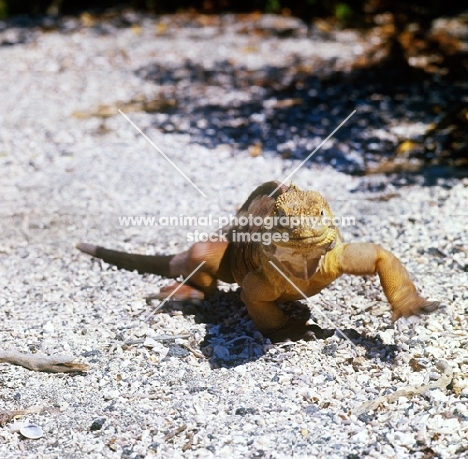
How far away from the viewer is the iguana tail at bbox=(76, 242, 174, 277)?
4867 millimetres

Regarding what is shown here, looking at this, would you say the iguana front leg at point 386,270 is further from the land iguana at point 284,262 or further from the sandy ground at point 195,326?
the sandy ground at point 195,326

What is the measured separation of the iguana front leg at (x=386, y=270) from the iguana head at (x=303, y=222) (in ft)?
0.98

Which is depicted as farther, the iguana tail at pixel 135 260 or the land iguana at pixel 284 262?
the iguana tail at pixel 135 260

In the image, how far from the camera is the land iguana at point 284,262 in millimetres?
3424

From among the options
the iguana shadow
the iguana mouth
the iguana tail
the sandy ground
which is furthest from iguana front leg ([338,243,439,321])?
the iguana tail

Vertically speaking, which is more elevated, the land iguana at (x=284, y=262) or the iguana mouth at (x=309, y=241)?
the iguana mouth at (x=309, y=241)

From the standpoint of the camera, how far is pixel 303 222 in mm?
3355

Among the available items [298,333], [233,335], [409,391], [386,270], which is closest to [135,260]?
[233,335]

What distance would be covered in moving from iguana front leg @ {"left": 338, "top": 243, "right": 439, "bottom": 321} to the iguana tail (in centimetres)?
143

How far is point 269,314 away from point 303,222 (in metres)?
0.79

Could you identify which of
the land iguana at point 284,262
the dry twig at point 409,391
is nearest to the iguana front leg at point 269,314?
the land iguana at point 284,262

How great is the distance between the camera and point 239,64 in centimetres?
999

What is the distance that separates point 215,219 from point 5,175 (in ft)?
7.60

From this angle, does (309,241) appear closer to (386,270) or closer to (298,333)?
(386,270)
